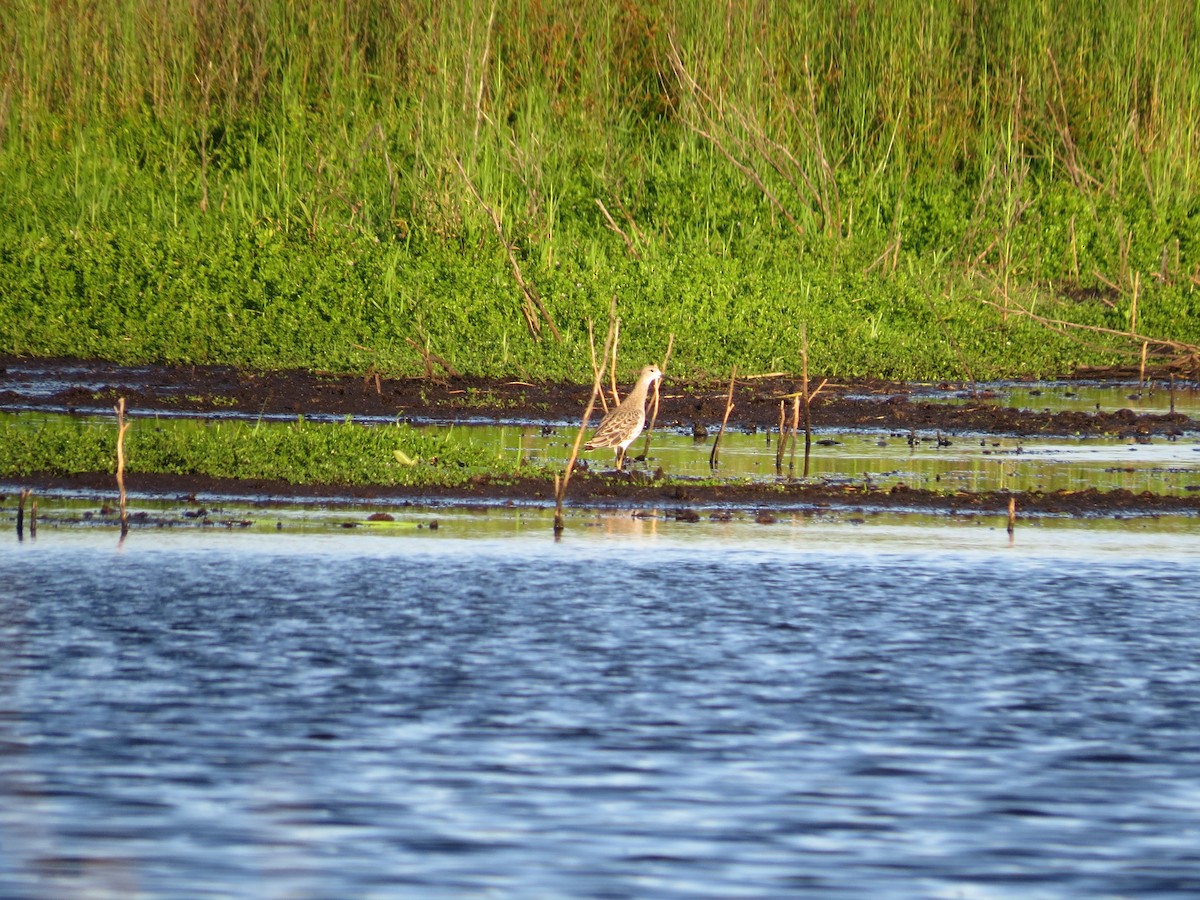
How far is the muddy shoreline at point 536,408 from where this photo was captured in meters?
11.8

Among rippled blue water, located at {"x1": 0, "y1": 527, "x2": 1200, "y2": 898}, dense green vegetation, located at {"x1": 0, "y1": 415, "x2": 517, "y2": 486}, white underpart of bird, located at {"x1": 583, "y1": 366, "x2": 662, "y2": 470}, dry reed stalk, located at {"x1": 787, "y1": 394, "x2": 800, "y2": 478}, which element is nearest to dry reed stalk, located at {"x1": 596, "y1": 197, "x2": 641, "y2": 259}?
dry reed stalk, located at {"x1": 787, "y1": 394, "x2": 800, "y2": 478}

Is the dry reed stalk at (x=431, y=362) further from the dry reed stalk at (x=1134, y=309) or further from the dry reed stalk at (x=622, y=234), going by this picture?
the dry reed stalk at (x=1134, y=309)

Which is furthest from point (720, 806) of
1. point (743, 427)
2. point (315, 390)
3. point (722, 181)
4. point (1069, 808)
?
point (722, 181)

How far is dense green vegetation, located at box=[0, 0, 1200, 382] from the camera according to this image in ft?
56.3

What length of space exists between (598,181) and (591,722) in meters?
13.4

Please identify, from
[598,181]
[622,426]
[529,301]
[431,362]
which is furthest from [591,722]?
[598,181]

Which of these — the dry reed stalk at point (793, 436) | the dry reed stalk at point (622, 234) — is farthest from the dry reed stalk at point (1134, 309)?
the dry reed stalk at point (793, 436)

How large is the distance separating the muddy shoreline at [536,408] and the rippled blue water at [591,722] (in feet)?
5.65

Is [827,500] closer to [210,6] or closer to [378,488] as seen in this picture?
[378,488]

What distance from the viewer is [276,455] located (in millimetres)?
12062

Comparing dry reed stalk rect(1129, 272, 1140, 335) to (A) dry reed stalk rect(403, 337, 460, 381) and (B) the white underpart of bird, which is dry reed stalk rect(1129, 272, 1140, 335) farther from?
(B) the white underpart of bird

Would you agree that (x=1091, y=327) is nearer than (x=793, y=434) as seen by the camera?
No

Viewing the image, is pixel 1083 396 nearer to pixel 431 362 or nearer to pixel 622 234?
pixel 622 234

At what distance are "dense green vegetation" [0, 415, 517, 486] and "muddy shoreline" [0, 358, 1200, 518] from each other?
109mm
